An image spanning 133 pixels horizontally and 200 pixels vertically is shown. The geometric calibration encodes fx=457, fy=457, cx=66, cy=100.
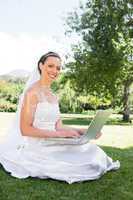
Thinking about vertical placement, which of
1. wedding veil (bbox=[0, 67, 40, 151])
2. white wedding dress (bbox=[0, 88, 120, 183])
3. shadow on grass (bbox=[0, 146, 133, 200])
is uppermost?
wedding veil (bbox=[0, 67, 40, 151])

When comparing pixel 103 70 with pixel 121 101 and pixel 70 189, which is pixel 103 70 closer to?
pixel 121 101

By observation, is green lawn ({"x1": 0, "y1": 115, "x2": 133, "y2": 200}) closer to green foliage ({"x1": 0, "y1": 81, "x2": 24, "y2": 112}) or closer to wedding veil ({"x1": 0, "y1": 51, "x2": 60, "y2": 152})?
wedding veil ({"x1": 0, "y1": 51, "x2": 60, "y2": 152})

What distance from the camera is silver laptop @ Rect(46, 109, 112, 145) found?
20.7ft

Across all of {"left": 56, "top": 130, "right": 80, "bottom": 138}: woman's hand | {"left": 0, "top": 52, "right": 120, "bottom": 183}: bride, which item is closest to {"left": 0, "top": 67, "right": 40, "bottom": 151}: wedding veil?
{"left": 0, "top": 52, "right": 120, "bottom": 183}: bride

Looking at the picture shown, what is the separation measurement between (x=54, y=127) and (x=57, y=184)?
1.11 m

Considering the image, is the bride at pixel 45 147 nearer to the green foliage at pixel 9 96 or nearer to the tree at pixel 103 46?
the tree at pixel 103 46

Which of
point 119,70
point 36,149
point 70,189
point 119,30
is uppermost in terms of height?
point 119,30

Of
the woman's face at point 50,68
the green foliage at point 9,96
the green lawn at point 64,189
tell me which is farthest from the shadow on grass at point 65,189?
the green foliage at point 9,96

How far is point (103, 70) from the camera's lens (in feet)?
103

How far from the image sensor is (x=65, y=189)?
6113mm

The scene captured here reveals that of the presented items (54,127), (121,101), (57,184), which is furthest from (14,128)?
(121,101)

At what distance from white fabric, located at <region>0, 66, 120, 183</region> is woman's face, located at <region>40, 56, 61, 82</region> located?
0.38m

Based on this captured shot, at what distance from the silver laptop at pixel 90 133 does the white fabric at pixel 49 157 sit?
92 mm

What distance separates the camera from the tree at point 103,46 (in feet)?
Result: 101
